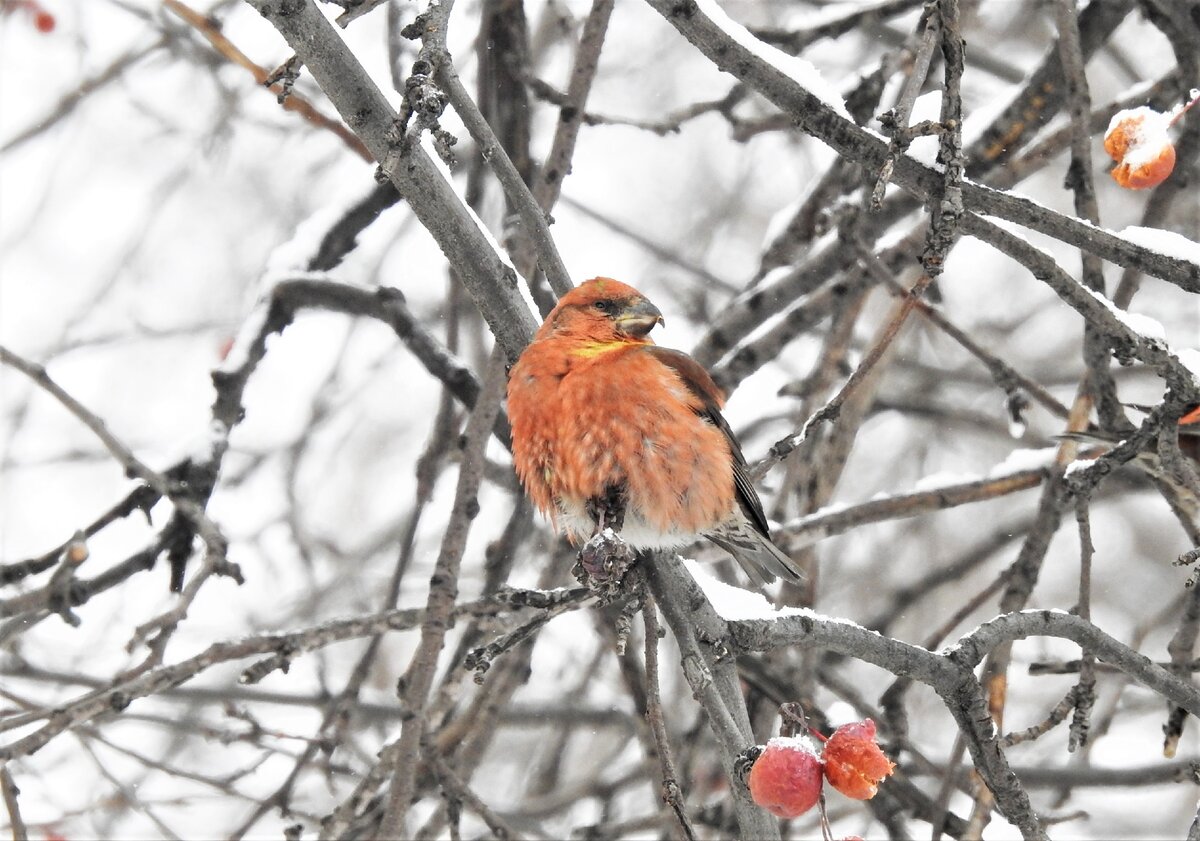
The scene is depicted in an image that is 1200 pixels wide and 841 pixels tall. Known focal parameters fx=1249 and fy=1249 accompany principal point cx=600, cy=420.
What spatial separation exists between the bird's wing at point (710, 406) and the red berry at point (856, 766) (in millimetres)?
1299

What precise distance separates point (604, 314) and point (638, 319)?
12 centimetres

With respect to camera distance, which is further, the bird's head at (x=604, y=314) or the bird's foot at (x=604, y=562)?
the bird's head at (x=604, y=314)

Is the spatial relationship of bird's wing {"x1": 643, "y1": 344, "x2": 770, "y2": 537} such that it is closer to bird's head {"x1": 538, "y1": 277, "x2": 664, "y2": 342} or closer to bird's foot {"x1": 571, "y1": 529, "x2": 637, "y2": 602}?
bird's head {"x1": 538, "y1": 277, "x2": 664, "y2": 342}

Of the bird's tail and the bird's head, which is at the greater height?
the bird's head

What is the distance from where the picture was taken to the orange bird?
3490mm

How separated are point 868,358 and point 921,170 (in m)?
0.40

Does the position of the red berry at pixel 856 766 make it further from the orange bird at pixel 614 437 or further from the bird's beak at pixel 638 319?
the bird's beak at pixel 638 319

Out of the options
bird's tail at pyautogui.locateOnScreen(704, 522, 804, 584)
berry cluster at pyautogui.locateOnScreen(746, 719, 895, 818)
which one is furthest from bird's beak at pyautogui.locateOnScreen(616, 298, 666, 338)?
berry cluster at pyautogui.locateOnScreen(746, 719, 895, 818)

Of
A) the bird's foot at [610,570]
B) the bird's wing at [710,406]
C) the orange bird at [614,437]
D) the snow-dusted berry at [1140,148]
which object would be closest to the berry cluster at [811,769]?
the bird's foot at [610,570]

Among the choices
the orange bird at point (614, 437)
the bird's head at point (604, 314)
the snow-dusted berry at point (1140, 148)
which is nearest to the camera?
the snow-dusted berry at point (1140, 148)

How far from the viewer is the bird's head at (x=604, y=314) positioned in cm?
372

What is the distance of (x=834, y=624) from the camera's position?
2.54 m

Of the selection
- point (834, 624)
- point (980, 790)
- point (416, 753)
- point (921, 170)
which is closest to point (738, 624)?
point (834, 624)

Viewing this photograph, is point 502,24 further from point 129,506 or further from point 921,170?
point 921,170
